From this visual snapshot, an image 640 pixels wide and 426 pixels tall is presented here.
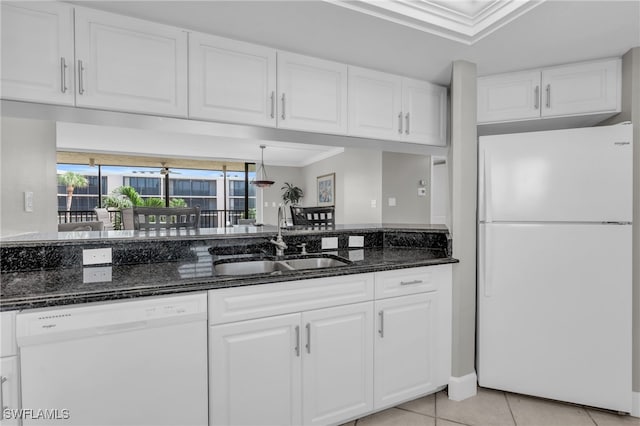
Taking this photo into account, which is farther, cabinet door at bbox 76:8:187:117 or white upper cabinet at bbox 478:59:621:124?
white upper cabinet at bbox 478:59:621:124

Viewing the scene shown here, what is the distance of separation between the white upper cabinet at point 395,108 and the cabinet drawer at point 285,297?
3.27 feet

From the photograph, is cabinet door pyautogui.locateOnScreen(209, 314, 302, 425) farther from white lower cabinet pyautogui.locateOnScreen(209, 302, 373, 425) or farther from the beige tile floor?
the beige tile floor

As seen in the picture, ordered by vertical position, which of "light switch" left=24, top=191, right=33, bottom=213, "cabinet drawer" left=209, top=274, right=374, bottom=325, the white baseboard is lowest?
the white baseboard

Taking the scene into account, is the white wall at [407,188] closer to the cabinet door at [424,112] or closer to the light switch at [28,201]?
the cabinet door at [424,112]

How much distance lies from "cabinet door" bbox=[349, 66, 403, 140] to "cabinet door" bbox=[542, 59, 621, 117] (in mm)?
980

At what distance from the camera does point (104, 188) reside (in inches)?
329

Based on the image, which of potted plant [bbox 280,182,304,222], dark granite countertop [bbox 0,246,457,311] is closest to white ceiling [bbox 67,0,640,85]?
dark granite countertop [bbox 0,246,457,311]

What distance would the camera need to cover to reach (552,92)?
82.4 inches

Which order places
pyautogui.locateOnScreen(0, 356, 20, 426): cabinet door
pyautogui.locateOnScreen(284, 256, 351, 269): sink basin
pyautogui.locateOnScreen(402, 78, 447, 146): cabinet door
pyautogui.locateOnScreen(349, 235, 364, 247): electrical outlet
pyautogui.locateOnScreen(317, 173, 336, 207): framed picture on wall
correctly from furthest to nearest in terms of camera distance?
pyautogui.locateOnScreen(317, 173, 336, 207): framed picture on wall → pyautogui.locateOnScreen(349, 235, 364, 247): electrical outlet → pyautogui.locateOnScreen(402, 78, 447, 146): cabinet door → pyautogui.locateOnScreen(284, 256, 351, 269): sink basin → pyautogui.locateOnScreen(0, 356, 20, 426): cabinet door

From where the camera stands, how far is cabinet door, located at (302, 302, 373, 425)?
5.10 ft

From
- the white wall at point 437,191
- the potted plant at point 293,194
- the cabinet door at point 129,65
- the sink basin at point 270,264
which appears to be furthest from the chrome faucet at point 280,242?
the potted plant at point 293,194

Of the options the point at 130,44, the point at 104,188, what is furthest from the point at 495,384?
the point at 104,188

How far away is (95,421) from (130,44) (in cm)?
167

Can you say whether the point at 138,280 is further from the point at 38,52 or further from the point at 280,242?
the point at 38,52
